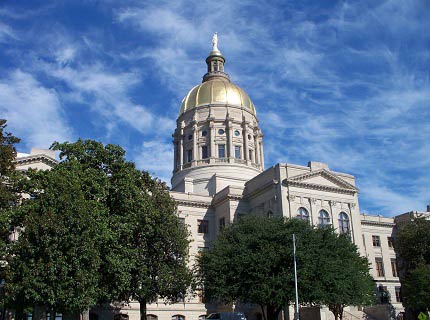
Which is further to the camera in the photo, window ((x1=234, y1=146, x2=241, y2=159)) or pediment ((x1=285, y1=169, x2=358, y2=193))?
window ((x1=234, y1=146, x2=241, y2=159))

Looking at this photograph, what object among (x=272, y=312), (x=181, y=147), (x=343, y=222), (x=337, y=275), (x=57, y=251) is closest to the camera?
(x=57, y=251)

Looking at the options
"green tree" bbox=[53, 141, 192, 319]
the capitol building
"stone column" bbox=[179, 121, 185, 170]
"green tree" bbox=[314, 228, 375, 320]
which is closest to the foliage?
the capitol building

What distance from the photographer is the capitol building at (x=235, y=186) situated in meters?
55.1

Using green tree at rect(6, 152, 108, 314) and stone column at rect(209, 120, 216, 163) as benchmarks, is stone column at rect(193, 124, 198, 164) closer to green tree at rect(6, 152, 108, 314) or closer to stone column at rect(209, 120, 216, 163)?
stone column at rect(209, 120, 216, 163)

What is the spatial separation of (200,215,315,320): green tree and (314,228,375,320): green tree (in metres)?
1.00

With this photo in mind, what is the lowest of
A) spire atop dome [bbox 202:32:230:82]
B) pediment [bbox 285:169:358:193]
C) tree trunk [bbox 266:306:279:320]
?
tree trunk [bbox 266:306:279:320]

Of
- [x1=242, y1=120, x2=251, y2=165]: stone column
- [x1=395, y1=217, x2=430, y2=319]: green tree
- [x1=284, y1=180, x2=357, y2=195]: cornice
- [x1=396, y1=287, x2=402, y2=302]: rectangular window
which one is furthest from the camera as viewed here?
[x1=242, y1=120, x2=251, y2=165]: stone column

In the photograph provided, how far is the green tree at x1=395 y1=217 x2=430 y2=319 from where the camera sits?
170 ft

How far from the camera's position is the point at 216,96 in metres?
78.2

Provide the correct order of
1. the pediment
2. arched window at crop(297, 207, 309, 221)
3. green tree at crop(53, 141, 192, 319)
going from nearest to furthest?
green tree at crop(53, 141, 192, 319), arched window at crop(297, 207, 309, 221), the pediment

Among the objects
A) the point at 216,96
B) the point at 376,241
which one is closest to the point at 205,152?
the point at 216,96

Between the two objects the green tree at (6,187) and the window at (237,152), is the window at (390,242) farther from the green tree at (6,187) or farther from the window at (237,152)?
the green tree at (6,187)

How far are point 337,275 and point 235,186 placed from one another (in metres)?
24.0

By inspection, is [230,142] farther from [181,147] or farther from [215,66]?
[215,66]
